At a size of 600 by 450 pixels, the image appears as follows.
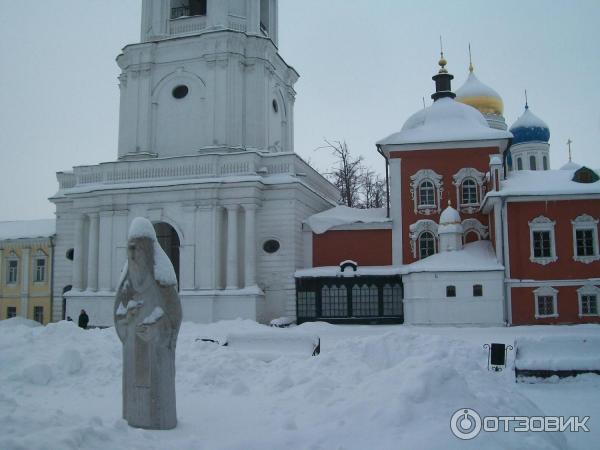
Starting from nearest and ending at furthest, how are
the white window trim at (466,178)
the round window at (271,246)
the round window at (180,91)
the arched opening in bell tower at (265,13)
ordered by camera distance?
the round window at (271,246), the white window trim at (466,178), the round window at (180,91), the arched opening in bell tower at (265,13)

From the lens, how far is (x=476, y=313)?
85.1 feet

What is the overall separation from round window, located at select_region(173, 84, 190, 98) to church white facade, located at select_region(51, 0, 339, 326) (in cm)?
5

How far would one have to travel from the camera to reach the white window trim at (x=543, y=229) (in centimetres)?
2644

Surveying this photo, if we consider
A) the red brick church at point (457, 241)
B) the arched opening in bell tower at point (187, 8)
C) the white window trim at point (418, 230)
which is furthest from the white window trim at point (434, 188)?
the arched opening in bell tower at point (187, 8)

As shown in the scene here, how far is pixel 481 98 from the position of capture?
4072 centimetres

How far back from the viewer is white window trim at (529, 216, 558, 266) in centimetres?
2644

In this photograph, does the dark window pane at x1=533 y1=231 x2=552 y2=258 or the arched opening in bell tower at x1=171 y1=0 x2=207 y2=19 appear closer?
the dark window pane at x1=533 y1=231 x2=552 y2=258

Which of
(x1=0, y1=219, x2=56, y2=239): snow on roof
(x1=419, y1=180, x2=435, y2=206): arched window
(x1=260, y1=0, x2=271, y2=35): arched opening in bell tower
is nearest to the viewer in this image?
(x1=419, y1=180, x2=435, y2=206): arched window

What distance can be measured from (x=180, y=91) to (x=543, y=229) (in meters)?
18.8

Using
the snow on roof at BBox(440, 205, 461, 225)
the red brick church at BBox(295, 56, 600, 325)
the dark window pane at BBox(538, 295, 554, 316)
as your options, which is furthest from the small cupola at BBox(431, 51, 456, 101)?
the dark window pane at BBox(538, 295, 554, 316)

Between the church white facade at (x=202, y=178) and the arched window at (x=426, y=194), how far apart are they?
16.9 feet

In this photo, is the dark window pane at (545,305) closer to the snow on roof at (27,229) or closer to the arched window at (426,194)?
the arched window at (426,194)

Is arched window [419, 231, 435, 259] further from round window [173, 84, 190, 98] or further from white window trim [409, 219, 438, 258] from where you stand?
round window [173, 84, 190, 98]

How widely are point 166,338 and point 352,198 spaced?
37608 mm
